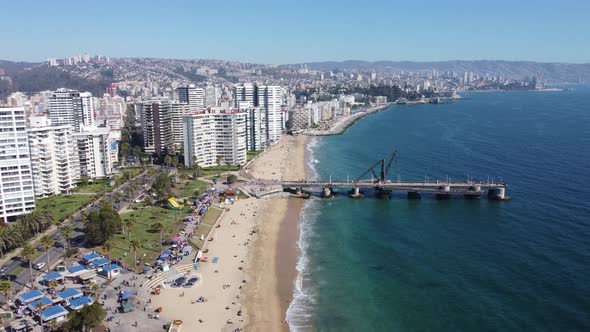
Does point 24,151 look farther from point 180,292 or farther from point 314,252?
point 314,252

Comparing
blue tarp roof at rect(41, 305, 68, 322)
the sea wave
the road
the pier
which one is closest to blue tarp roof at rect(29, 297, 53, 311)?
blue tarp roof at rect(41, 305, 68, 322)

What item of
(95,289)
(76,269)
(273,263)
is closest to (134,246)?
(76,269)

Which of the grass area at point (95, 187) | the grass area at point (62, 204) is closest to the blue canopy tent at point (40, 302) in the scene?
the grass area at point (62, 204)

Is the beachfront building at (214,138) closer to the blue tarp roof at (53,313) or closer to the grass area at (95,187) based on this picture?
the grass area at (95,187)

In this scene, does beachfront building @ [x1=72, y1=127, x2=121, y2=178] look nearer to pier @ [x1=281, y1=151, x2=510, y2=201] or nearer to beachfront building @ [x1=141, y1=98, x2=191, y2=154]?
beachfront building @ [x1=141, y1=98, x2=191, y2=154]

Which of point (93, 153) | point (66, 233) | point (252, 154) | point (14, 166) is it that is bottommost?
point (252, 154)

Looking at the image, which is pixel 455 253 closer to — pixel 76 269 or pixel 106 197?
pixel 76 269
